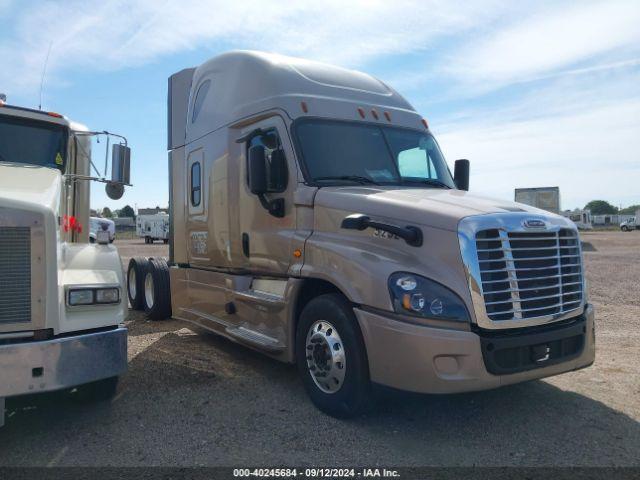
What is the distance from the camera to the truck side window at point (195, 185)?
7.04 meters

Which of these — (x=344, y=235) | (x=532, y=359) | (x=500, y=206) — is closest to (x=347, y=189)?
(x=344, y=235)

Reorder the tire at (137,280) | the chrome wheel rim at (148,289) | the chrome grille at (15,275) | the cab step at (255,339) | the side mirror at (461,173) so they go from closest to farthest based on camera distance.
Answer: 1. the chrome grille at (15,275)
2. the cab step at (255,339)
3. the side mirror at (461,173)
4. the chrome wheel rim at (148,289)
5. the tire at (137,280)

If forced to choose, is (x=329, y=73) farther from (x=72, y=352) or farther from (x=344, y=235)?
(x=72, y=352)

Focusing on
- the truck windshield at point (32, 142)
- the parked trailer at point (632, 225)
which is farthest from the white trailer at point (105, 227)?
the parked trailer at point (632, 225)

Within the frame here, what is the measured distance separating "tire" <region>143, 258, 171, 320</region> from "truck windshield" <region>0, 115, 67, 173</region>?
3423 millimetres

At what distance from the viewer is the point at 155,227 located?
127 feet

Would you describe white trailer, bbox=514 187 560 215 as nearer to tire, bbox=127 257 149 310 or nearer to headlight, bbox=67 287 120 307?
tire, bbox=127 257 149 310

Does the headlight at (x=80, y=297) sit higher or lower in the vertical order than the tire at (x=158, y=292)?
higher

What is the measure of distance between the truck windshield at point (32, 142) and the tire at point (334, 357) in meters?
3.28

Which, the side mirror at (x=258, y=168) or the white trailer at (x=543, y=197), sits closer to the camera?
the side mirror at (x=258, y=168)

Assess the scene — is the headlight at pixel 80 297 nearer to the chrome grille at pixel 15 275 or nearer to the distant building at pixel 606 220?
the chrome grille at pixel 15 275

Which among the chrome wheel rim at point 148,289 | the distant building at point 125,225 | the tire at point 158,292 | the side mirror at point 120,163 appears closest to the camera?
the side mirror at point 120,163

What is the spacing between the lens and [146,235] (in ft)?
131

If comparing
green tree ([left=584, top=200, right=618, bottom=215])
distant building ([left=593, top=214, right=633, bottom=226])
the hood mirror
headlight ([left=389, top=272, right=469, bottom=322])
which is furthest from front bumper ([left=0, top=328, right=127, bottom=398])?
green tree ([left=584, top=200, right=618, bottom=215])
